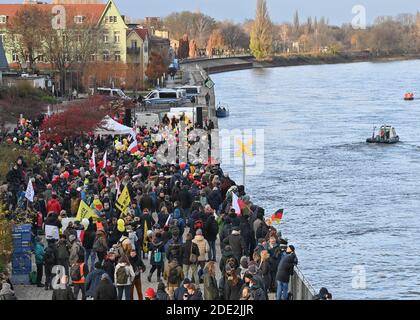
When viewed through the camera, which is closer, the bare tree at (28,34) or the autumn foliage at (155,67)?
the bare tree at (28,34)

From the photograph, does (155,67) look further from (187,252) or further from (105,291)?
(105,291)

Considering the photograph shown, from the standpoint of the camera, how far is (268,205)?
3222 centimetres

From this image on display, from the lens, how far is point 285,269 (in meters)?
14.4

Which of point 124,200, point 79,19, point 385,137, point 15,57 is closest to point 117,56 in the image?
point 79,19

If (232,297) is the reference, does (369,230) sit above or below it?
below

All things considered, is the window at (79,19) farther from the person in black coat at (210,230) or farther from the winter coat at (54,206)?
the person in black coat at (210,230)

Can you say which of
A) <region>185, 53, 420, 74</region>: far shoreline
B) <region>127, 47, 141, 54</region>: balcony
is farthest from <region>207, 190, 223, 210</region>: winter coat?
<region>185, 53, 420, 74</region>: far shoreline

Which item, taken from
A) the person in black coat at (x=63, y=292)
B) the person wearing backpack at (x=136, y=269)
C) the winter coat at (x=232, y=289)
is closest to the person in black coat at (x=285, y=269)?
the winter coat at (x=232, y=289)

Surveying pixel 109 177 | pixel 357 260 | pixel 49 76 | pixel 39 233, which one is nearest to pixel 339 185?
pixel 357 260

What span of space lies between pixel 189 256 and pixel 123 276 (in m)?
1.58

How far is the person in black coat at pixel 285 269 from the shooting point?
14.5 meters

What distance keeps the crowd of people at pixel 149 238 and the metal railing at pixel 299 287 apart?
0.66ft

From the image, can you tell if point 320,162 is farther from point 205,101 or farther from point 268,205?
point 205,101

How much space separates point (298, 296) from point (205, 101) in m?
47.7
